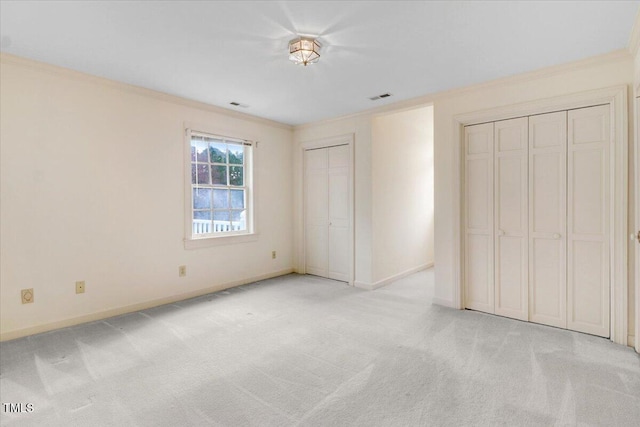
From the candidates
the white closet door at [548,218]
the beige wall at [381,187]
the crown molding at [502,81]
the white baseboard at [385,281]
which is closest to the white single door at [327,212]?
the beige wall at [381,187]

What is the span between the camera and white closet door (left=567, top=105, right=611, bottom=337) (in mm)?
2836

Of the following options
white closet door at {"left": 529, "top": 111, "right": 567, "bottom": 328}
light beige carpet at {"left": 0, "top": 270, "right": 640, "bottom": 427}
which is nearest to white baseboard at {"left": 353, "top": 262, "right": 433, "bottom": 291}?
light beige carpet at {"left": 0, "top": 270, "right": 640, "bottom": 427}

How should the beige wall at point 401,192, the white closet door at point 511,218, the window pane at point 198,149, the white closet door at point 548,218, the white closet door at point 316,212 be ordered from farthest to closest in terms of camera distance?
the white closet door at point 316,212 → the beige wall at point 401,192 → the window pane at point 198,149 → the white closet door at point 511,218 → the white closet door at point 548,218

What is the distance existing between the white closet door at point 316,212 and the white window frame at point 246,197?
3.03 ft

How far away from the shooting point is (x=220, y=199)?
451cm

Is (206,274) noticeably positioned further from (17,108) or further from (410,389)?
(410,389)

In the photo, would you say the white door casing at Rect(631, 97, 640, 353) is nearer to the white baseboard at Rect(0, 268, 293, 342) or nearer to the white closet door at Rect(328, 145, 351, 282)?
the white closet door at Rect(328, 145, 351, 282)

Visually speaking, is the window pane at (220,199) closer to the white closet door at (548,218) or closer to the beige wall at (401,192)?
the beige wall at (401,192)

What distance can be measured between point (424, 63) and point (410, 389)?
8.84ft

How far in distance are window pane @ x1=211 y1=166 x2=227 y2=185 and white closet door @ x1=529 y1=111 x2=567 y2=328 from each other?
3702 millimetres

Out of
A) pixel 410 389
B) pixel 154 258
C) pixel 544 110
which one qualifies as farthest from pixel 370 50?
pixel 154 258

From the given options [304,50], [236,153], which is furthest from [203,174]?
[304,50]

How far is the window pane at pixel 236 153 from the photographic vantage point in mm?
4625

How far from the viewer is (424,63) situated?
9.69 feet
